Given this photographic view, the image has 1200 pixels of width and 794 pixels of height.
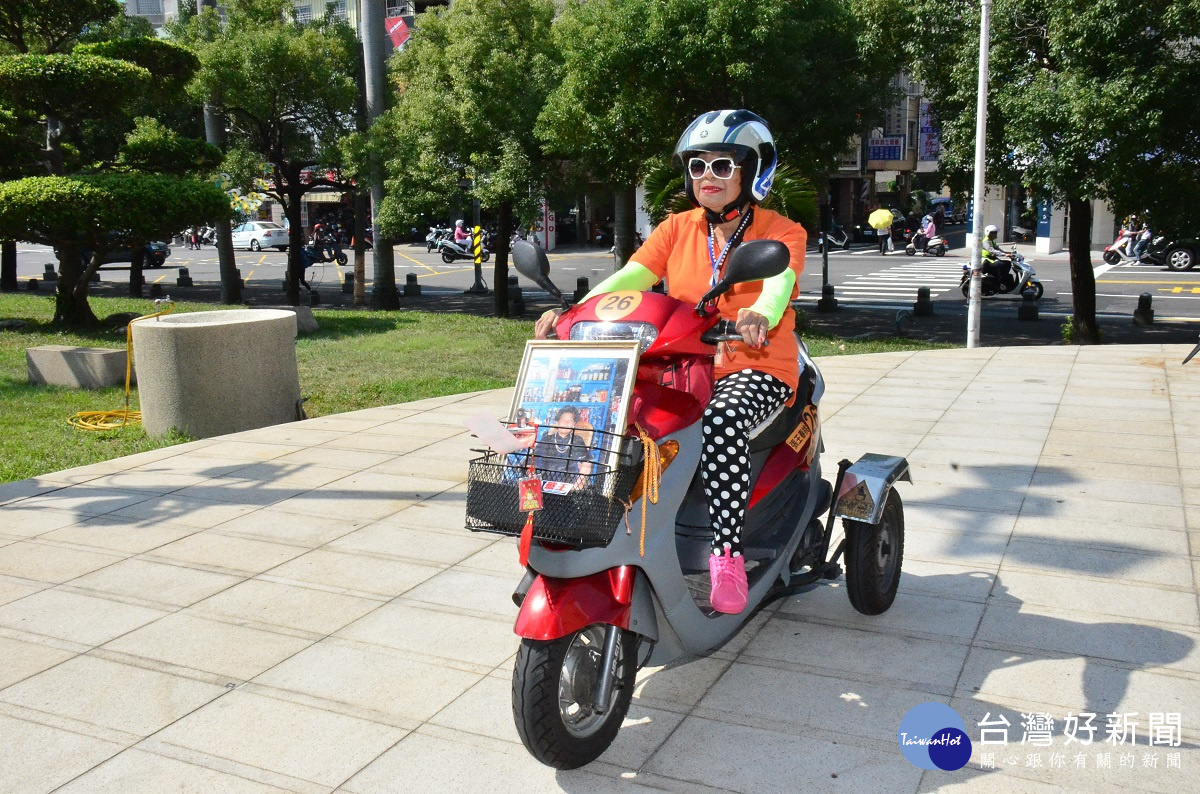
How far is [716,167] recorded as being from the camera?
155 inches

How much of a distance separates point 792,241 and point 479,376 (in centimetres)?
771

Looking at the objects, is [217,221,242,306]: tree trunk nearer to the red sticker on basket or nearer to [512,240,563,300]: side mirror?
[512,240,563,300]: side mirror

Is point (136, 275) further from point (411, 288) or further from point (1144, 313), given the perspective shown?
point (1144, 313)

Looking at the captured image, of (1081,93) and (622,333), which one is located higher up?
(1081,93)

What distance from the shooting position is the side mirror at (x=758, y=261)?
3.16 meters

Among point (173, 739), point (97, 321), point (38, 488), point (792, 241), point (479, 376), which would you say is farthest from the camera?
point (97, 321)

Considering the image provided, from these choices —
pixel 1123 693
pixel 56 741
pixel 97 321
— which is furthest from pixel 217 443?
pixel 97 321

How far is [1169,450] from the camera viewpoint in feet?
23.9

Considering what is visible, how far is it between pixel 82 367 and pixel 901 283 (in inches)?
852

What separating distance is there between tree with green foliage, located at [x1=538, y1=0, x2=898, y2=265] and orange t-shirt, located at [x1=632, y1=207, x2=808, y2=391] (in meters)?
11.1

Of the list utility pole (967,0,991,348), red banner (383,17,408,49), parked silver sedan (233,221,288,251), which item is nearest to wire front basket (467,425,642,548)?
utility pole (967,0,991,348)

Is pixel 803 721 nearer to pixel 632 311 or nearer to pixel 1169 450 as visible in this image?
pixel 632 311

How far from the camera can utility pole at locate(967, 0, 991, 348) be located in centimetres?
1284

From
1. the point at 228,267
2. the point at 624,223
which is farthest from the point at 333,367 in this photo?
the point at 228,267
